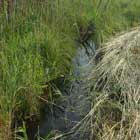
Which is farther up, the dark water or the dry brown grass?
the dry brown grass

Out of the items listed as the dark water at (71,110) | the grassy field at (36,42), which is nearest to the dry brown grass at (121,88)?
the dark water at (71,110)

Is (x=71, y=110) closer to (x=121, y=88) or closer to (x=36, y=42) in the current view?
(x=121, y=88)

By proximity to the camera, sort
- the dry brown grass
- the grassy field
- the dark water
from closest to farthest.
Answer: the dry brown grass
the grassy field
the dark water

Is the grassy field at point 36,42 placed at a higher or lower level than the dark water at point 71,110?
higher

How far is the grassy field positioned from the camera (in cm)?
310

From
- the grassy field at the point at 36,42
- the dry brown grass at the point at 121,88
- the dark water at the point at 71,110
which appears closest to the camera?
the dry brown grass at the point at 121,88

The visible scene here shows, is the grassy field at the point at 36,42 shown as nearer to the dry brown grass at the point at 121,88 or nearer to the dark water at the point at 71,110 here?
the dark water at the point at 71,110

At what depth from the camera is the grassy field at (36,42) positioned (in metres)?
3.10

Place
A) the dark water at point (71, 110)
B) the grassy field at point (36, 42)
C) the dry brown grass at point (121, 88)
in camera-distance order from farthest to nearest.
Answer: the dark water at point (71, 110)
the grassy field at point (36, 42)
the dry brown grass at point (121, 88)

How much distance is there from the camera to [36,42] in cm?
386

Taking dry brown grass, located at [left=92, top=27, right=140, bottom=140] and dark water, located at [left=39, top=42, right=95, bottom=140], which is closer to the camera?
dry brown grass, located at [left=92, top=27, right=140, bottom=140]

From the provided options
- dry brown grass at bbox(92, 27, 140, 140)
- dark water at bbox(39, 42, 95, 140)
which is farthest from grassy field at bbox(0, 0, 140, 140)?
dry brown grass at bbox(92, 27, 140, 140)

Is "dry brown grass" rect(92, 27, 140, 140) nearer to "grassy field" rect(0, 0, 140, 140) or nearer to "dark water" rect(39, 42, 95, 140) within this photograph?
"dark water" rect(39, 42, 95, 140)

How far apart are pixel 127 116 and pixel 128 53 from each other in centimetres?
68
